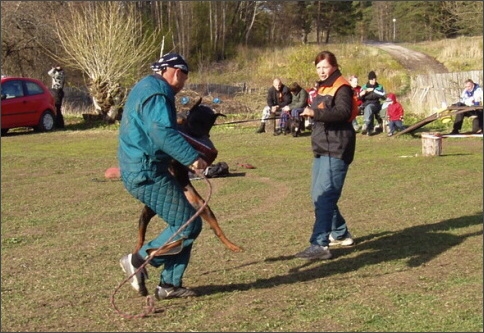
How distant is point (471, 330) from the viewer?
5.09 meters

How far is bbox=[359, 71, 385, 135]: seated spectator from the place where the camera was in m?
19.6

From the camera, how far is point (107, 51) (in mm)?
25875

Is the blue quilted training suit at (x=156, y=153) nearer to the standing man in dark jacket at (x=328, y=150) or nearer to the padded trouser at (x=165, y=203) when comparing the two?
the padded trouser at (x=165, y=203)

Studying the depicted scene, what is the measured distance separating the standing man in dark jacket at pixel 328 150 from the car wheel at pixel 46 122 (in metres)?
15.8

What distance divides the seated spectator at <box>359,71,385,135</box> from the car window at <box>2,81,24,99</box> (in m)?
9.05

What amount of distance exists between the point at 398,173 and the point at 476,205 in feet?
10.8

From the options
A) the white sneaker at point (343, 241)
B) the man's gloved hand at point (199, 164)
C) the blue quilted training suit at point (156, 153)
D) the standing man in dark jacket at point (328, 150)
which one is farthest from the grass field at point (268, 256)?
the man's gloved hand at point (199, 164)

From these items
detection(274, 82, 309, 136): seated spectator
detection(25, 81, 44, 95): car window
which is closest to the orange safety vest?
detection(274, 82, 309, 136): seated spectator

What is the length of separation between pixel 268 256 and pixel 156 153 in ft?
7.21

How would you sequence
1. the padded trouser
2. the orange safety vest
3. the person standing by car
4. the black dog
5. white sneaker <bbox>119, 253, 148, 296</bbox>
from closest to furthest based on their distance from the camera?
the padded trouser → white sneaker <bbox>119, 253, 148, 296</bbox> → the black dog → the orange safety vest → the person standing by car

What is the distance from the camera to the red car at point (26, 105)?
20.9 m

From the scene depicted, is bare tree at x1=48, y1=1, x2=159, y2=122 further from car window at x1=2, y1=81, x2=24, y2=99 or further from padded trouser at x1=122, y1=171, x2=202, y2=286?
padded trouser at x1=122, y1=171, x2=202, y2=286

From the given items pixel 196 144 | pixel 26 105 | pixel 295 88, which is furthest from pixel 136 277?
pixel 26 105

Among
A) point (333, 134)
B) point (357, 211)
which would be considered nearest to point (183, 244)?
point (333, 134)
